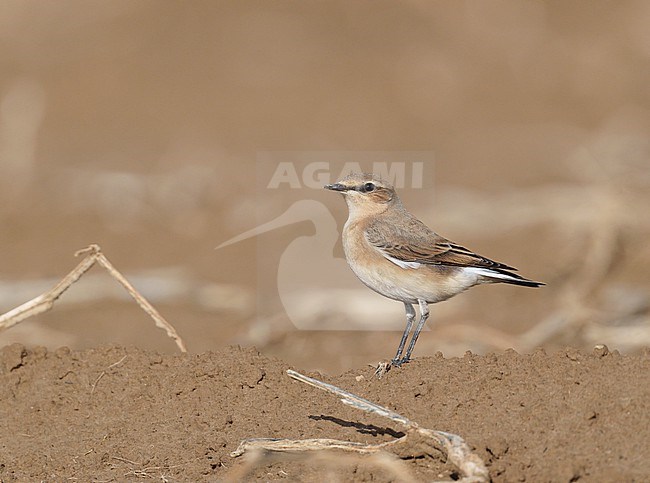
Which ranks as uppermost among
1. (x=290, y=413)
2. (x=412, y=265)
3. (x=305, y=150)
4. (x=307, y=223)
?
(x=412, y=265)

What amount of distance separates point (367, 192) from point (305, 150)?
874 cm

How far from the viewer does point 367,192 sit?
6617mm

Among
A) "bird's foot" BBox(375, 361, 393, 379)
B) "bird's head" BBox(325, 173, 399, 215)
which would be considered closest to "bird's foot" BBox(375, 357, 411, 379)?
"bird's foot" BBox(375, 361, 393, 379)

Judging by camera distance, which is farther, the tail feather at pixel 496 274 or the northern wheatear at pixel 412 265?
the northern wheatear at pixel 412 265

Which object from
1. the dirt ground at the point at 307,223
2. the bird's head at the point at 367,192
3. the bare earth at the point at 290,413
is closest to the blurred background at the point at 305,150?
the dirt ground at the point at 307,223

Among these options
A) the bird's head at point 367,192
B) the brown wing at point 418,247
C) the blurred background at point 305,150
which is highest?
the bird's head at point 367,192

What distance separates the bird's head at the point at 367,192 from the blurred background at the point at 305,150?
2222 millimetres

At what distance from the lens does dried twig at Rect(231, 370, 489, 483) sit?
3.97 metres

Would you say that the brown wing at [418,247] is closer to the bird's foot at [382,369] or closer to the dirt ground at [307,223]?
the dirt ground at [307,223]

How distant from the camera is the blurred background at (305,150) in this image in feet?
33.9

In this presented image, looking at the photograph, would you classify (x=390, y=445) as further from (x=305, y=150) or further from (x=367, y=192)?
(x=305, y=150)

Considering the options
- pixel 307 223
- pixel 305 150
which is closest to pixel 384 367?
pixel 307 223

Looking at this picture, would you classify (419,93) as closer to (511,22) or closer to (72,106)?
(511,22)

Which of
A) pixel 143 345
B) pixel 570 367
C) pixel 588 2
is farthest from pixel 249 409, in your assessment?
pixel 588 2
